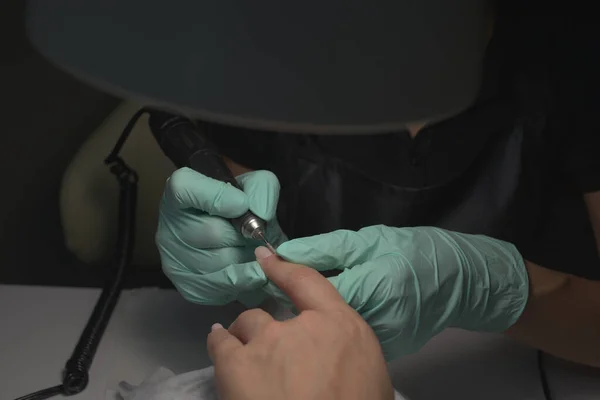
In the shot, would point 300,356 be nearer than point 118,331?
Yes

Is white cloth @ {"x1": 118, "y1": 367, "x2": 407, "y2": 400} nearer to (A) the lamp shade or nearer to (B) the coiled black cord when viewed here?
(B) the coiled black cord

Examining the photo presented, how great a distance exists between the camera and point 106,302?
2.86 feet

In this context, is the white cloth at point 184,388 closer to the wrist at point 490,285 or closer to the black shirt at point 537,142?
the wrist at point 490,285

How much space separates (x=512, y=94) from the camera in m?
0.86

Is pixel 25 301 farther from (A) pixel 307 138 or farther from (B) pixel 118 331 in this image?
(A) pixel 307 138

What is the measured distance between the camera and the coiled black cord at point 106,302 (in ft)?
2.40

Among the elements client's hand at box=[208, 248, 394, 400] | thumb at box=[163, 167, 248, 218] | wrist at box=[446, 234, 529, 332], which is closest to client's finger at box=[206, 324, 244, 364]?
client's hand at box=[208, 248, 394, 400]

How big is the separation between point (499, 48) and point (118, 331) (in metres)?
0.67

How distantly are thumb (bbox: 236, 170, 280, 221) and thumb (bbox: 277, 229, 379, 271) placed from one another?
0.20 ft

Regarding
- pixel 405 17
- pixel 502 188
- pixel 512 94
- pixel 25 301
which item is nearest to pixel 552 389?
pixel 502 188

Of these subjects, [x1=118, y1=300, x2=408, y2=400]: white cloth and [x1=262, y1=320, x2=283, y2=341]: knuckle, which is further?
[x1=118, y1=300, x2=408, y2=400]: white cloth

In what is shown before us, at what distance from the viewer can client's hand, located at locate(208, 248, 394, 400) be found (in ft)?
1.53

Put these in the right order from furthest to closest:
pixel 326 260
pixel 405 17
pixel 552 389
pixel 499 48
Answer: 1. pixel 499 48
2. pixel 552 389
3. pixel 326 260
4. pixel 405 17

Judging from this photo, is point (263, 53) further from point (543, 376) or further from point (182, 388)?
point (543, 376)
